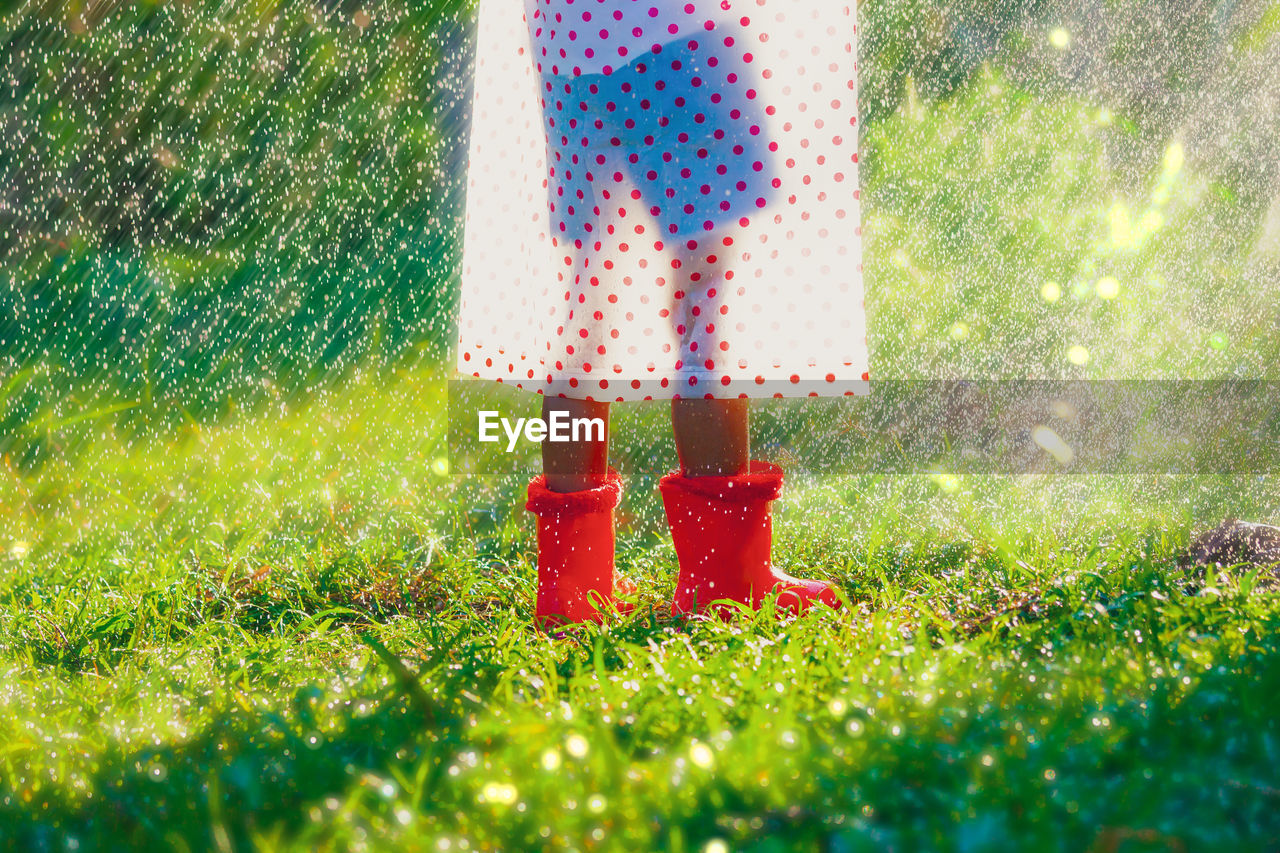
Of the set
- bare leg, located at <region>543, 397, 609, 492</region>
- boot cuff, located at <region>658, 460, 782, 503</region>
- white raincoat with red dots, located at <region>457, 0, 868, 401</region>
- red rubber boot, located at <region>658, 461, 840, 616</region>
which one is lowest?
red rubber boot, located at <region>658, 461, 840, 616</region>

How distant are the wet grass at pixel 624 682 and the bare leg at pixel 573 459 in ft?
0.84

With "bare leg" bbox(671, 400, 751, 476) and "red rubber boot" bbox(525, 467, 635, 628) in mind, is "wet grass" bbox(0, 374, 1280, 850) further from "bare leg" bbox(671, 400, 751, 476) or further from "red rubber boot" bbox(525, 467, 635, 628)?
"bare leg" bbox(671, 400, 751, 476)

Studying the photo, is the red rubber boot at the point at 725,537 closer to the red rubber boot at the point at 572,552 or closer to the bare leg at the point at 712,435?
the bare leg at the point at 712,435

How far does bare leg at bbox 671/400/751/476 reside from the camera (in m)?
1.67

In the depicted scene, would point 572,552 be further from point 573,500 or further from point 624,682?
point 624,682

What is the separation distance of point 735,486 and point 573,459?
28cm

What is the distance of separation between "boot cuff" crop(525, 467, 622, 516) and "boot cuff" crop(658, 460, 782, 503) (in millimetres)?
110

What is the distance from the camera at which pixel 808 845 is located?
0.82 metres

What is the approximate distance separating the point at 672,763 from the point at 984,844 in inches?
11.1

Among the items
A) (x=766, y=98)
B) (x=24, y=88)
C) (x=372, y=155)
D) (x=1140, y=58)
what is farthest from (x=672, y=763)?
(x=24, y=88)

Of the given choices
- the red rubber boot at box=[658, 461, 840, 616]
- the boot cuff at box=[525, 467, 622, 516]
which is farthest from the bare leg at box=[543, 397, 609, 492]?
the red rubber boot at box=[658, 461, 840, 616]

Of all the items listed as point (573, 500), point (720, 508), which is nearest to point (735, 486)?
point (720, 508)

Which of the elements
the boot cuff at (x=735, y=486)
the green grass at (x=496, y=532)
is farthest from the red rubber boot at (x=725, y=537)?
the green grass at (x=496, y=532)

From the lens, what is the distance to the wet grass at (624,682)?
870mm
